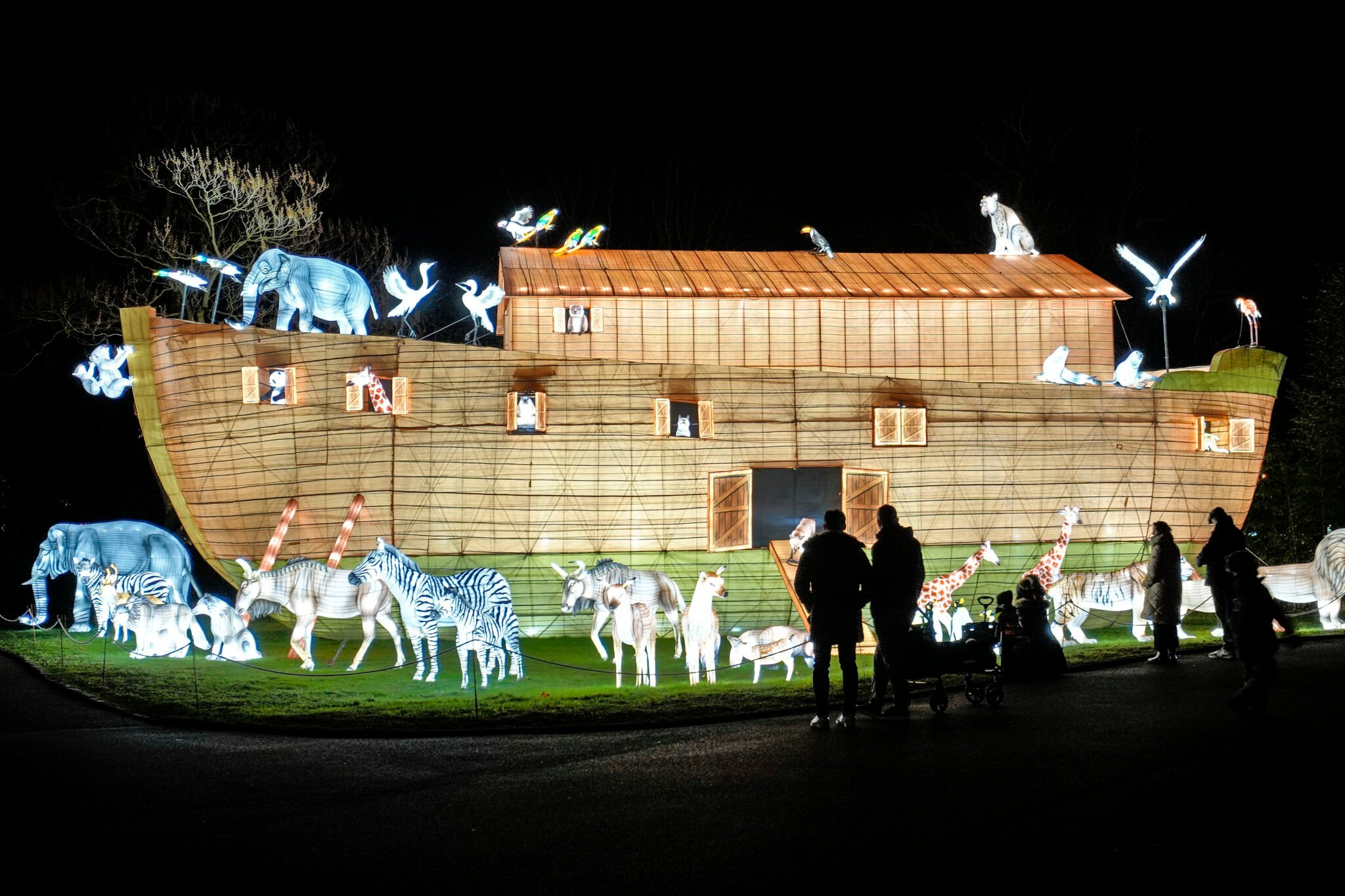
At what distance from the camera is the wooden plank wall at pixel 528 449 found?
17.2 m

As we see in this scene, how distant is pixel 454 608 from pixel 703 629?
2878mm

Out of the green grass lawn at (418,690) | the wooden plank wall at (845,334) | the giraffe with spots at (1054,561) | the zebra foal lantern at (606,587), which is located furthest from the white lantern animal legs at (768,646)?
the wooden plank wall at (845,334)

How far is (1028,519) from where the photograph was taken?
19016 mm

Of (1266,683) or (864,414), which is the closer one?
(1266,683)

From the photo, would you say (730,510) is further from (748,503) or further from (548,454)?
(548,454)

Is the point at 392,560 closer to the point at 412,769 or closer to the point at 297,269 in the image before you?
the point at 297,269

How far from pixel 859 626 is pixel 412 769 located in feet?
11.3

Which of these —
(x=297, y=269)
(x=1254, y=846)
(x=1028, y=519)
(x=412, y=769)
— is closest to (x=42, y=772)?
(x=412, y=769)

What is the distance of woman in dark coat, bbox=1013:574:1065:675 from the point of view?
12.3m

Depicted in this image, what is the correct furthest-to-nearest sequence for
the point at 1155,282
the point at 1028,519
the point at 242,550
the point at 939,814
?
the point at 1155,282 < the point at 1028,519 < the point at 242,550 < the point at 939,814

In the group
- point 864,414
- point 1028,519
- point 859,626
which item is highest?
point 864,414

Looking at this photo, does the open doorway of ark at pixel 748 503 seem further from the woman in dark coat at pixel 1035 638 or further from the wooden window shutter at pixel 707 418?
the woman in dark coat at pixel 1035 638

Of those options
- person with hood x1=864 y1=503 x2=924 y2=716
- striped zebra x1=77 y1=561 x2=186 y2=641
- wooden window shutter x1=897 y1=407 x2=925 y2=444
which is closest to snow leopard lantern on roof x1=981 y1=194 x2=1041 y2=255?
wooden window shutter x1=897 y1=407 x2=925 y2=444

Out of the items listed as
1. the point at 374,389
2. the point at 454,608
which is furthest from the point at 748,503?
the point at 374,389
